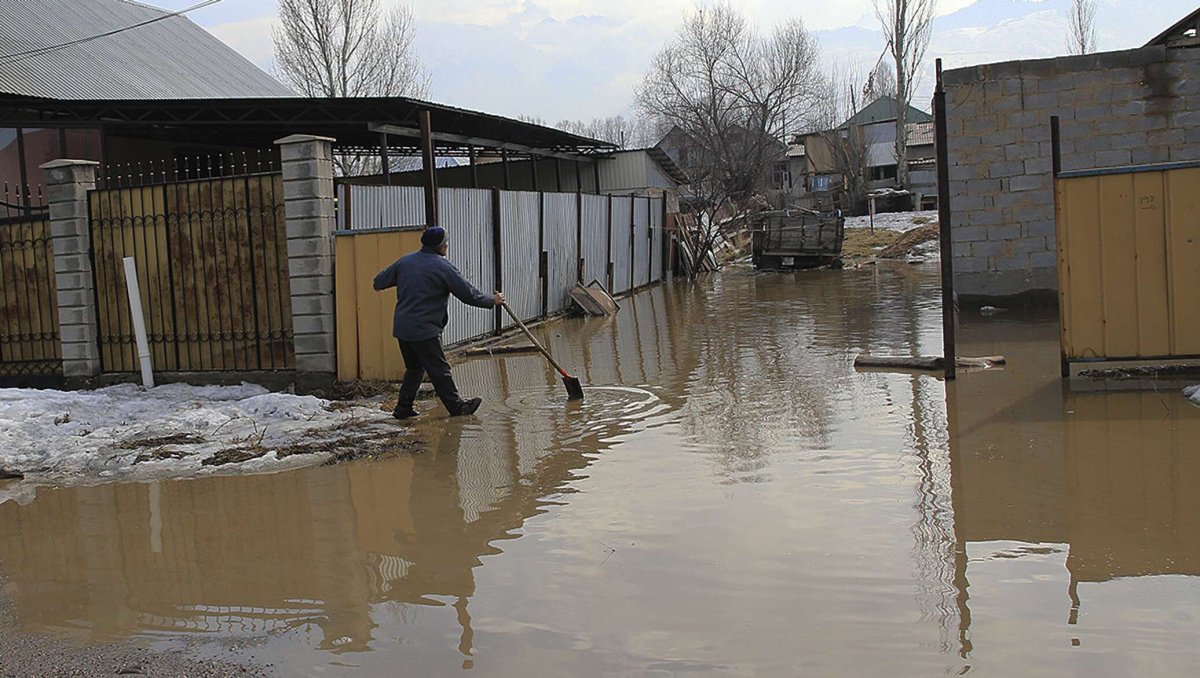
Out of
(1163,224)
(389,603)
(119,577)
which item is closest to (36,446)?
(119,577)

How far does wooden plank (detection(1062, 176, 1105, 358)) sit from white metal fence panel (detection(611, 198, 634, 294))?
1376cm

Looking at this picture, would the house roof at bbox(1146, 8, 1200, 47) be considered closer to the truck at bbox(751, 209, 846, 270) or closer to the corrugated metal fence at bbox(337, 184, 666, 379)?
the corrugated metal fence at bbox(337, 184, 666, 379)

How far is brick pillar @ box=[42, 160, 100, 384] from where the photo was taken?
11125 mm

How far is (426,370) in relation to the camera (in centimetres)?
891

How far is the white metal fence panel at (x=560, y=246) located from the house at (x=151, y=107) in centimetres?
255

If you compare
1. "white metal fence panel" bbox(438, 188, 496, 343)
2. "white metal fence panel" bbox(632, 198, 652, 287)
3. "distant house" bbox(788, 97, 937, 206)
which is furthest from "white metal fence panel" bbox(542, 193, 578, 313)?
"distant house" bbox(788, 97, 937, 206)

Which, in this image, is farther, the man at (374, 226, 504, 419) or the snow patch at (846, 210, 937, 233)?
the snow patch at (846, 210, 937, 233)

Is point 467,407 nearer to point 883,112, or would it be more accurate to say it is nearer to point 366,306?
point 366,306

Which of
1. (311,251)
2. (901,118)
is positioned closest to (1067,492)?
(311,251)

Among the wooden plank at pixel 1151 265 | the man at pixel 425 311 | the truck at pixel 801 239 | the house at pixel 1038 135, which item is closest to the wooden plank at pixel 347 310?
the man at pixel 425 311

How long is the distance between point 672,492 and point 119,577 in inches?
114

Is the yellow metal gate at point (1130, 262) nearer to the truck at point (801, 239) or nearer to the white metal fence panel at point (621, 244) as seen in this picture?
the white metal fence panel at point (621, 244)

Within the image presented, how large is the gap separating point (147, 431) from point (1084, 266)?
756 centimetres

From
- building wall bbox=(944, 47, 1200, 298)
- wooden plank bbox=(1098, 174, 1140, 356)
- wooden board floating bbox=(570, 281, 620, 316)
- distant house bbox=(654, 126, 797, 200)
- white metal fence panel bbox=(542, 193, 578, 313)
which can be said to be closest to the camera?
wooden plank bbox=(1098, 174, 1140, 356)
